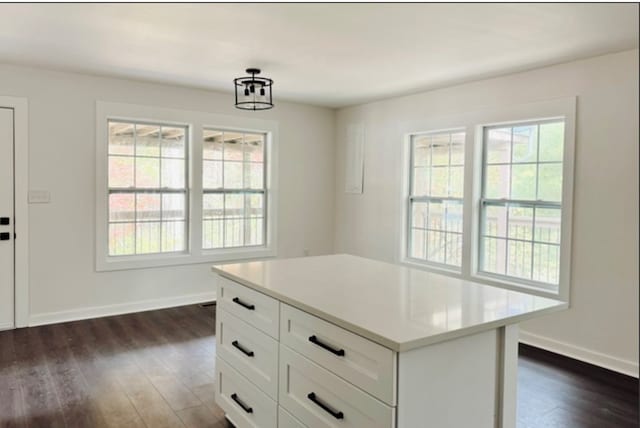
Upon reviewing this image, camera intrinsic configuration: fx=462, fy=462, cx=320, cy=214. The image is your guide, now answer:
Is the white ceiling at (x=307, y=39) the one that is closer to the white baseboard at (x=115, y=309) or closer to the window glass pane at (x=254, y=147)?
the window glass pane at (x=254, y=147)

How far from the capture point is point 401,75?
417 centimetres

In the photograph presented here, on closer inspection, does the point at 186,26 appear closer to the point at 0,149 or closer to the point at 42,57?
the point at 42,57

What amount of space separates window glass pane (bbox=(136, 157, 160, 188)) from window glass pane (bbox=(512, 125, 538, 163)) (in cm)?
352

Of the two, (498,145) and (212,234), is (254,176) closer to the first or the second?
(212,234)

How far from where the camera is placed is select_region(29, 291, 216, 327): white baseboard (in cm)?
424

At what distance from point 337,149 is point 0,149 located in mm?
3692

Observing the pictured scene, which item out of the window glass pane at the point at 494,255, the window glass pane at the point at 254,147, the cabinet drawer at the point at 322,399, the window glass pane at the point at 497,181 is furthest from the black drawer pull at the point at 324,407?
the window glass pane at the point at 254,147

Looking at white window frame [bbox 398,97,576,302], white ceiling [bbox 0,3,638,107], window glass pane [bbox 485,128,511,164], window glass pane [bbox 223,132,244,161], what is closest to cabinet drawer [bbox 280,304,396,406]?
white ceiling [bbox 0,3,638,107]

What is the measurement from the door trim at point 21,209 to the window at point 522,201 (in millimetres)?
4182

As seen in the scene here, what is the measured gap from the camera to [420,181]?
16.8ft

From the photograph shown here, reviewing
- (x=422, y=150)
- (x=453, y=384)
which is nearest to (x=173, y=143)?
(x=422, y=150)

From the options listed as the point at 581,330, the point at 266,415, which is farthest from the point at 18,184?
the point at 581,330

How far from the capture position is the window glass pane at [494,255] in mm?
4258

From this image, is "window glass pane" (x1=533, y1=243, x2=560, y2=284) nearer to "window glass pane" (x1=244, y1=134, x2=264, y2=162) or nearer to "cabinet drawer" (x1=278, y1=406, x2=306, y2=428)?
"cabinet drawer" (x1=278, y1=406, x2=306, y2=428)
